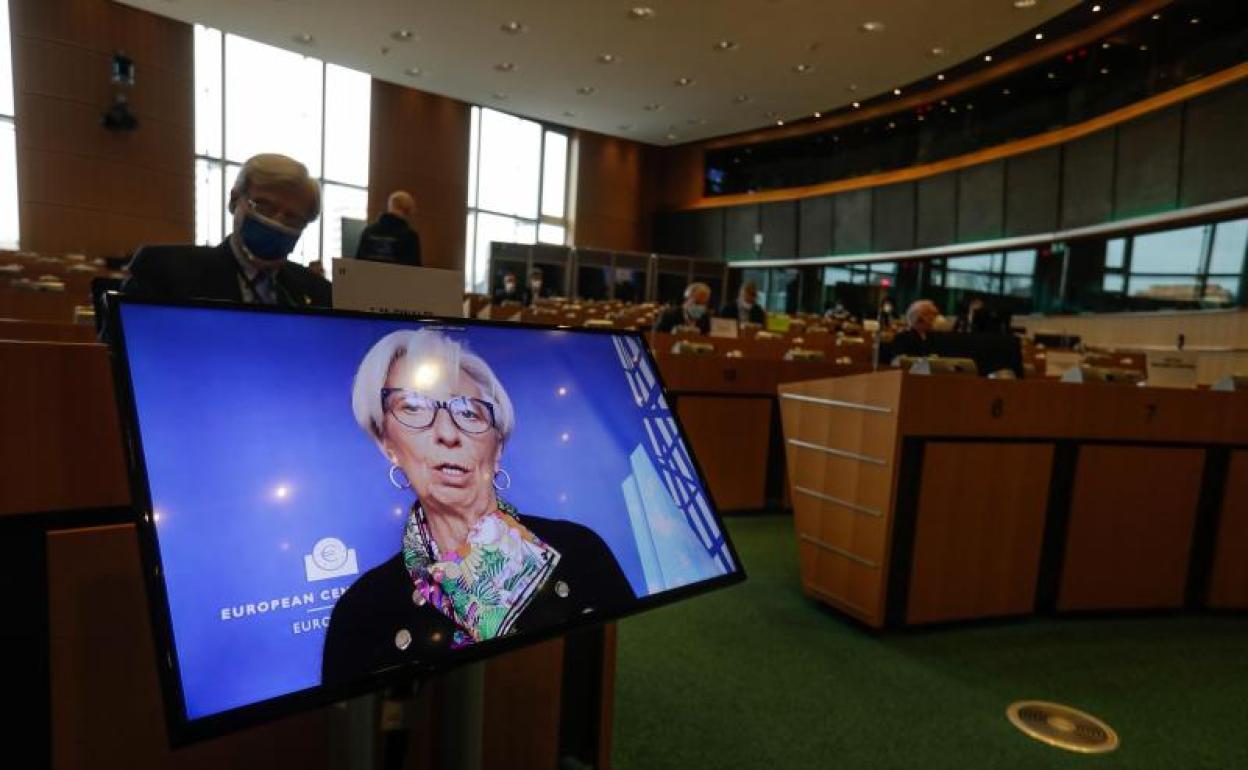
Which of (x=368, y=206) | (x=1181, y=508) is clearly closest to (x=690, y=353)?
(x=1181, y=508)

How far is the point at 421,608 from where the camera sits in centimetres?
59

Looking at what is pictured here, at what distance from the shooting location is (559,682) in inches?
48.4

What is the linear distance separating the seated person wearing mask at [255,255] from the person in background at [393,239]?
1.19m

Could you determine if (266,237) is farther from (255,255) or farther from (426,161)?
(426,161)

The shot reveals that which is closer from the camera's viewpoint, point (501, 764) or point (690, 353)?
point (501, 764)

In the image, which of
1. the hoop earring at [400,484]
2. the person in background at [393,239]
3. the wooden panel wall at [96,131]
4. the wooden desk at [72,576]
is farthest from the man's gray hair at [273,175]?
the wooden panel wall at [96,131]

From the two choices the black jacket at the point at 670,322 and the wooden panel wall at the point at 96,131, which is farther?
the wooden panel wall at the point at 96,131

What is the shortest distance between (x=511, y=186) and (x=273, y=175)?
46.8 ft

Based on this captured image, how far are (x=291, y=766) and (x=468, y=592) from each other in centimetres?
63

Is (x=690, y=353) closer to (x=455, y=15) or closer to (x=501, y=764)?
(x=501, y=764)

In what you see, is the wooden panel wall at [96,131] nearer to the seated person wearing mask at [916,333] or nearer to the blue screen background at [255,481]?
the seated person wearing mask at [916,333]

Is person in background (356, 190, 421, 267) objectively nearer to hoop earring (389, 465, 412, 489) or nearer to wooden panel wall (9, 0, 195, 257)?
hoop earring (389, 465, 412, 489)

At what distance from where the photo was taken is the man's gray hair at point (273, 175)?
4.35 feet

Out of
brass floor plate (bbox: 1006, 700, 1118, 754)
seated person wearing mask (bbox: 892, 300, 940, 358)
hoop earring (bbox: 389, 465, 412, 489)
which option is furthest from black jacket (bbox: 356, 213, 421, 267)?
seated person wearing mask (bbox: 892, 300, 940, 358)
